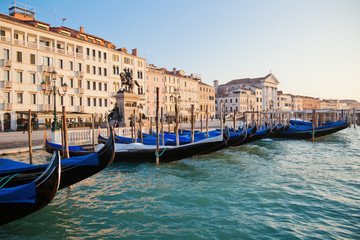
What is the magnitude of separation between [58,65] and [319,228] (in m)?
24.8

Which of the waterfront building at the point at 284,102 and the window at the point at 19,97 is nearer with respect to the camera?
the window at the point at 19,97

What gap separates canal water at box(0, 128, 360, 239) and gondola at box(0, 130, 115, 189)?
28.3 inches

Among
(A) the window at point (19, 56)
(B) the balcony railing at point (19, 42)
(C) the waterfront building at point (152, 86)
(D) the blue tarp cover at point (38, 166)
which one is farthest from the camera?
(C) the waterfront building at point (152, 86)

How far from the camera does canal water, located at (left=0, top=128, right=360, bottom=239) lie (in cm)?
405

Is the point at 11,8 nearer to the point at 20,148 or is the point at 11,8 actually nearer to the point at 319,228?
the point at 20,148

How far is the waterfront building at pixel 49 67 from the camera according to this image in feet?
66.0

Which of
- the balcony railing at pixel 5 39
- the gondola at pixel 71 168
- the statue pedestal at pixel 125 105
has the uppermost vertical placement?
the balcony railing at pixel 5 39

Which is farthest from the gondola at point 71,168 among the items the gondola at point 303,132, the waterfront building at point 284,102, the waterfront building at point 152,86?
the waterfront building at point 284,102

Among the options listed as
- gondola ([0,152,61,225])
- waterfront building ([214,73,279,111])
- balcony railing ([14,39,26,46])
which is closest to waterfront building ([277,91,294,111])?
waterfront building ([214,73,279,111])

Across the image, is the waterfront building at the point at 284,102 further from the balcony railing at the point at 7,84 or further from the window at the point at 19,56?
the balcony railing at the point at 7,84

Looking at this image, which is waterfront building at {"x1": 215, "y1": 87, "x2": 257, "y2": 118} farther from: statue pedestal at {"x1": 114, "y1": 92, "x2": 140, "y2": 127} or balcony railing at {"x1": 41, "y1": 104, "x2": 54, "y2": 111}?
→ statue pedestal at {"x1": 114, "y1": 92, "x2": 140, "y2": 127}

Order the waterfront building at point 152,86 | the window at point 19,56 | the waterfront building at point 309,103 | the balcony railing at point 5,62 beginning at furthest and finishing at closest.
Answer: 1. the waterfront building at point 309,103
2. the waterfront building at point 152,86
3. the window at point 19,56
4. the balcony railing at point 5,62

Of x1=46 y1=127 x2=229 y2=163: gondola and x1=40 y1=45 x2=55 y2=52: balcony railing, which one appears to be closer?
x1=46 y1=127 x2=229 y2=163: gondola

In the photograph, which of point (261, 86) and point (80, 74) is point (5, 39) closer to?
point (80, 74)
